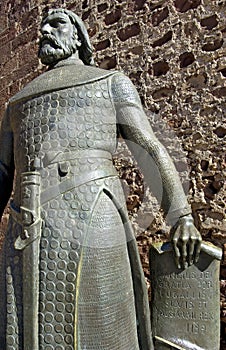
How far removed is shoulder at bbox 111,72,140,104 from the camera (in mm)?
1776

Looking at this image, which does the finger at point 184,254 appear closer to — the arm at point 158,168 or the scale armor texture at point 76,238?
the arm at point 158,168

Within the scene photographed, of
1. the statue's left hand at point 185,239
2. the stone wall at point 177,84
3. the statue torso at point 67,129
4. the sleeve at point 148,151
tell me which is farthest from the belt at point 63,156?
the stone wall at point 177,84

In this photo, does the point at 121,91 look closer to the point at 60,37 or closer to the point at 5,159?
the point at 60,37

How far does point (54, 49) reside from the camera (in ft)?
6.03

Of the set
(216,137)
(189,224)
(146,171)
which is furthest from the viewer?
(216,137)

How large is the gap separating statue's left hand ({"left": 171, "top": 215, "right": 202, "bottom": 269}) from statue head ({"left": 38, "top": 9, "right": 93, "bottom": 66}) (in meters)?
0.73

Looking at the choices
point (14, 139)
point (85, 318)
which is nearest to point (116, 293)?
point (85, 318)

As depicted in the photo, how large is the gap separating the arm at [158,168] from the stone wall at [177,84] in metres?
1.51

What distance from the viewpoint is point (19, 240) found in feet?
5.34

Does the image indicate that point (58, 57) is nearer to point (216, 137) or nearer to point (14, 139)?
point (14, 139)

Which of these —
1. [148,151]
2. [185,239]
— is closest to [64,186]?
[148,151]

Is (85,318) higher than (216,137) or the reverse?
the reverse

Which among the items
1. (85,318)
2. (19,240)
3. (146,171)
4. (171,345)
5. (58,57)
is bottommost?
(171,345)

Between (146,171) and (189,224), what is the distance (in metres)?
0.26
